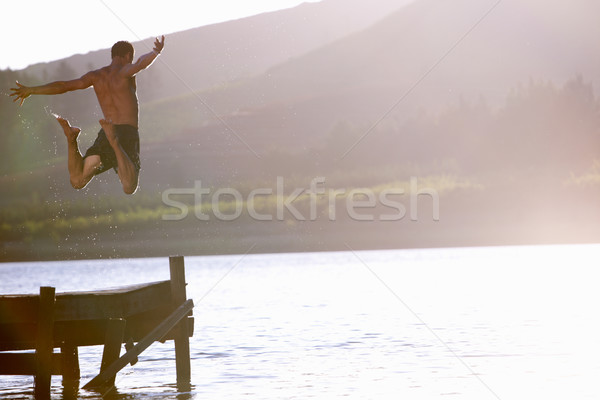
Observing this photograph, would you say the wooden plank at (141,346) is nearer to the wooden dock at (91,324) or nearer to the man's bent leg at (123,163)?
the wooden dock at (91,324)

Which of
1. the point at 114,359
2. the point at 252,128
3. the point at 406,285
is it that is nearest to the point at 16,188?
the point at 252,128

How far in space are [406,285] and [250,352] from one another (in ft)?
133

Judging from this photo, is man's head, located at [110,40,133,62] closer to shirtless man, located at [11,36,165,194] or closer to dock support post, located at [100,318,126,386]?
shirtless man, located at [11,36,165,194]

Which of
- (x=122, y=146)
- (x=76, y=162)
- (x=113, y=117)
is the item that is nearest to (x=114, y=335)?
(x=76, y=162)

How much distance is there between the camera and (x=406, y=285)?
69312 mm

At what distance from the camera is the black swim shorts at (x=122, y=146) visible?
53.8 feet

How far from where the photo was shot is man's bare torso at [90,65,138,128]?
16.2 meters

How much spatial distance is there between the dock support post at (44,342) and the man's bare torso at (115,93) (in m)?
3.17

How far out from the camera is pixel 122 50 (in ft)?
53.2

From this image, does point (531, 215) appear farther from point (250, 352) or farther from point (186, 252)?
point (250, 352)

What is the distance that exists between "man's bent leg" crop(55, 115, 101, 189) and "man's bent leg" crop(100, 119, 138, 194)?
0.47 metres

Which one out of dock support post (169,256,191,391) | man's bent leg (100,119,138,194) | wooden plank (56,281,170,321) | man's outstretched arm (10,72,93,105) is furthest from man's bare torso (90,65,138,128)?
dock support post (169,256,191,391)

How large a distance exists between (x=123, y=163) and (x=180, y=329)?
16.2ft

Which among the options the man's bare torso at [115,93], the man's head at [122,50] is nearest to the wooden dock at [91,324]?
the man's bare torso at [115,93]
